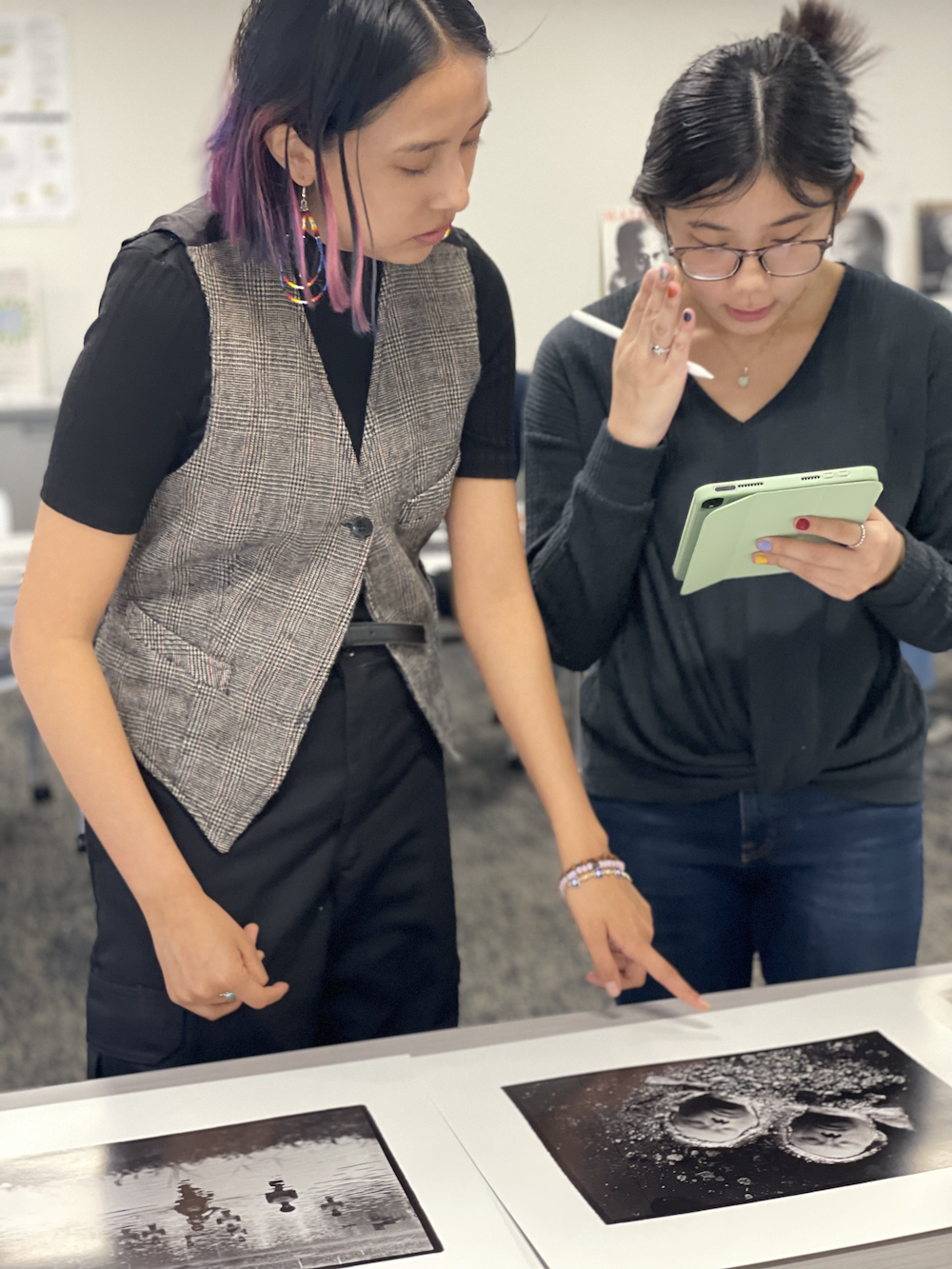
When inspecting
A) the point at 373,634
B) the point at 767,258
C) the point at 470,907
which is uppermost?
the point at 767,258

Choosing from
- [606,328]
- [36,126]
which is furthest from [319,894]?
[36,126]

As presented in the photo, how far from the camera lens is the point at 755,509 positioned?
A: 92cm

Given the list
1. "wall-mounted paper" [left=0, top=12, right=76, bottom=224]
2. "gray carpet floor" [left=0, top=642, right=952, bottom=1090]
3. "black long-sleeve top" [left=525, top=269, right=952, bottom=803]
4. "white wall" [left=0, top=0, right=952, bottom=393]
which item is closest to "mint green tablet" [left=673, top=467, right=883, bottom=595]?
"black long-sleeve top" [left=525, top=269, right=952, bottom=803]

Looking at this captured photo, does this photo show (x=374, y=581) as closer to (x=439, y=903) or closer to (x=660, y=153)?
(x=439, y=903)

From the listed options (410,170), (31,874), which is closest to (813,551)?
(410,170)

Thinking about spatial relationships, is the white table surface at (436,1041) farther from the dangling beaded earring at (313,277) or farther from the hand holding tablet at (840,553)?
the dangling beaded earring at (313,277)

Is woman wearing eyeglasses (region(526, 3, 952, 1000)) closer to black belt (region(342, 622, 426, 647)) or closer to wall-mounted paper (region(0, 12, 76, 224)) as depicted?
black belt (region(342, 622, 426, 647))

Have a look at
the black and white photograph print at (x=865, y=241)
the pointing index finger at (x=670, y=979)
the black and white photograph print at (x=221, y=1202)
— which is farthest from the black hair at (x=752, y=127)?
the black and white photograph print at (x=221, y=1202)

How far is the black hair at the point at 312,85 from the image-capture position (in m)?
0.81

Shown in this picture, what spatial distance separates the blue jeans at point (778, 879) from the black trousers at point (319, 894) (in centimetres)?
22

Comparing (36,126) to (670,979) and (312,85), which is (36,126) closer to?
(312,85)

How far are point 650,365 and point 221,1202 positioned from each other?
0.66 m

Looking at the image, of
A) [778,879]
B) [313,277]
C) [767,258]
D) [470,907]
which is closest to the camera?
[313,277]

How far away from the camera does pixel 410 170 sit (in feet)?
2.78
